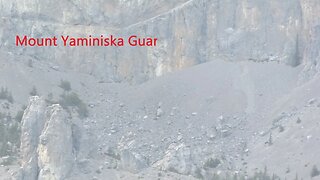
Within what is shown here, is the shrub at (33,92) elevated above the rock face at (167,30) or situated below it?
below

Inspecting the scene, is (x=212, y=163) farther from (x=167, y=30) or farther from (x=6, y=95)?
(x=6, y=95)

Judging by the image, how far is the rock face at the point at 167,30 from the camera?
161m

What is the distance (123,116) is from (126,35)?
12.2m

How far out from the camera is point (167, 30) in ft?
536

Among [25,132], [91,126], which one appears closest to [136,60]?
[91,126]

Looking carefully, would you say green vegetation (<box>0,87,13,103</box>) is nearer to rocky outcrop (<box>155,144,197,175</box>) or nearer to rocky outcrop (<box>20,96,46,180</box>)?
rocky outcrop (<box>20,96,46,180</box>)

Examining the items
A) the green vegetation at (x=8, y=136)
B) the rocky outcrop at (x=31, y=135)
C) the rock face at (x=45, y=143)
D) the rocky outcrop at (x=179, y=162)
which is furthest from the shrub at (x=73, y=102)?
the rocky outcrop at (x=179, y=162)

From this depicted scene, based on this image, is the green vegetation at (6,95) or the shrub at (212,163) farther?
the green vegetation at (6,95)

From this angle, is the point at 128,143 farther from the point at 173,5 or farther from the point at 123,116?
the point at 173,5

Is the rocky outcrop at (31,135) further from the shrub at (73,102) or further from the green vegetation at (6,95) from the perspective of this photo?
the shrub at (73,102)

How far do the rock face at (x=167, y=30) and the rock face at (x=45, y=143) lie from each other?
2382 cm

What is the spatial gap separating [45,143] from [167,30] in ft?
97.6

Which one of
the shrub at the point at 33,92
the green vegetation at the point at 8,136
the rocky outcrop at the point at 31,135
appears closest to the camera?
the rocky outcrop at the point at 31,135

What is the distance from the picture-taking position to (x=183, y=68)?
162500 millimetres
